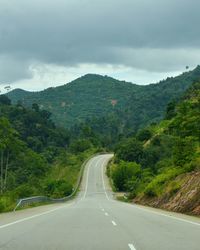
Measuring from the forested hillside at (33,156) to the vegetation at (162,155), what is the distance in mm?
11142

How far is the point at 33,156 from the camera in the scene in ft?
327

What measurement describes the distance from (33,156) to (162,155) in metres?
24.0

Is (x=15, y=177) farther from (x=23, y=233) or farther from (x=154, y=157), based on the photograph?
(x=23, y=233)

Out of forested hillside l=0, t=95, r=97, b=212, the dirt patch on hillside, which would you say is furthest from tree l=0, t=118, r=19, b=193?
the dirt patch on hillside

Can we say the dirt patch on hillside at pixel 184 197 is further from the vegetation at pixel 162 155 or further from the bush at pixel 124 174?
the bush at pixel 124 174

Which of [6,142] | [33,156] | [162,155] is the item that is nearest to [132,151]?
[162,155]

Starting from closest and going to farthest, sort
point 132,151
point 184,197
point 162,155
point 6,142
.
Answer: point 184,197
point 6,142
point 162,155
point 132,151

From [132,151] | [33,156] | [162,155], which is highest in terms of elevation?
[33,156]

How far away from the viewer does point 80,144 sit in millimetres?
174125

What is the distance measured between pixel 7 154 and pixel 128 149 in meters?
36.2

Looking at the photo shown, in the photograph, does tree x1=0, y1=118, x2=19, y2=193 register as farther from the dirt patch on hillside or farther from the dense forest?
the dirt patch on hillside

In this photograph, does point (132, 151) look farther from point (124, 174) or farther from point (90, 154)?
point (90, 154)

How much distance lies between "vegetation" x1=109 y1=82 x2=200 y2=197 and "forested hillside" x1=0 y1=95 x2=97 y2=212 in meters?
11.1

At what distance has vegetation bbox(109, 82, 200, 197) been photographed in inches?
1806
